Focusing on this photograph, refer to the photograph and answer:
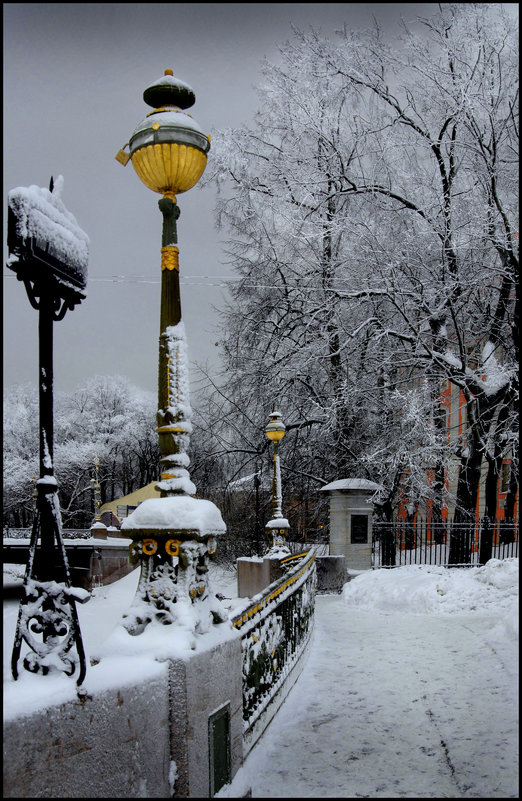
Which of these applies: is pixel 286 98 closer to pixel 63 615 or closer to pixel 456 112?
pixel 456 112

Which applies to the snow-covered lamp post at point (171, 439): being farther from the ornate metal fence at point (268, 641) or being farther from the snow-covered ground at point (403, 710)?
the ornate metal fence at point (268, 641)

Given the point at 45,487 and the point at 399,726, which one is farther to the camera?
the point at 399,726

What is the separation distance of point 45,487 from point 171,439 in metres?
1.21

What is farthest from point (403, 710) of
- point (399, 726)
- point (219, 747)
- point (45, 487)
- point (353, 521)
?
point (353, 521)

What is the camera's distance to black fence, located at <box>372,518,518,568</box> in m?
15.3

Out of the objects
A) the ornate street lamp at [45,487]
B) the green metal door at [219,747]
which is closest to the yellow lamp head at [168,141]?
the ornate street lamp at [45,487]

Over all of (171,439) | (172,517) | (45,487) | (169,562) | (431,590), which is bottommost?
(431,590)

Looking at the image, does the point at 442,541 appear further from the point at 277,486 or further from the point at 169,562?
the point at 169,562

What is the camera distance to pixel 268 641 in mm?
5438

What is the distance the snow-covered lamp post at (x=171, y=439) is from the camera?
3.61 meters

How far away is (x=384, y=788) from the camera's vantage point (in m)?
4.03

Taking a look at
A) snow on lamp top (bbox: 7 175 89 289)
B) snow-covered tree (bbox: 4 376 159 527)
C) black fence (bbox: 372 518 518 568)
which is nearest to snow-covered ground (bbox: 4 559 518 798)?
snow on lamp top (bbox: 7 175 89 289)

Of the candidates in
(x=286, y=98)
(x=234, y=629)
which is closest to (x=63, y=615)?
(x=234, y=629)

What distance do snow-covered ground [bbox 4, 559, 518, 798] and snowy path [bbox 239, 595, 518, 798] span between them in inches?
0.4
